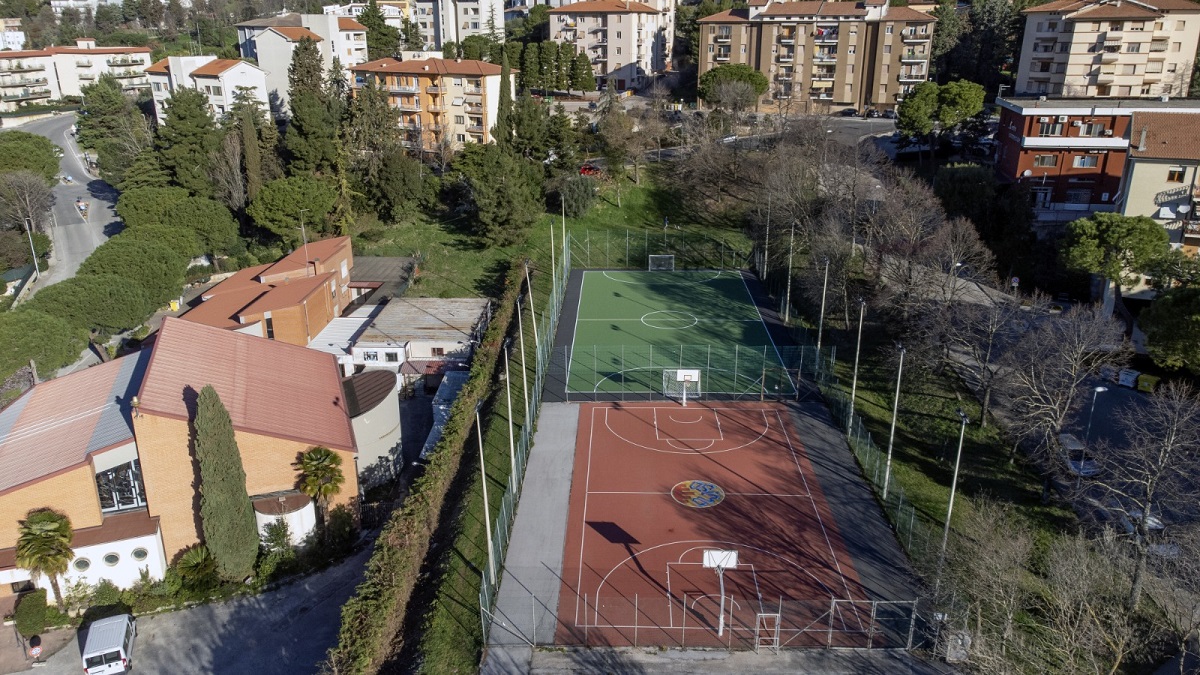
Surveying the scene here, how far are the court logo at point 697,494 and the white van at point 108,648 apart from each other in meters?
15.9

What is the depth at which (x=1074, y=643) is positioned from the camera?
1650 cm

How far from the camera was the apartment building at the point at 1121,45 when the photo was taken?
59.4m

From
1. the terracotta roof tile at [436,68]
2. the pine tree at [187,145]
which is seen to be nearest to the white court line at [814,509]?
the terracotta roof tile at [436,68]

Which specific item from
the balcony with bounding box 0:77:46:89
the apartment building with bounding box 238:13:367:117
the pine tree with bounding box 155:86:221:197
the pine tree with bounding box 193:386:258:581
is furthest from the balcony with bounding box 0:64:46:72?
the pine tree with bounding box 193:386:258:581

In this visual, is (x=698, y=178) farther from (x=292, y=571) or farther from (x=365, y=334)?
(x=292, y=571)

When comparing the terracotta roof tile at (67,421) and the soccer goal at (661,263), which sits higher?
the terracotta roof tile at (67,421)

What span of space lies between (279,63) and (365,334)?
4629cm

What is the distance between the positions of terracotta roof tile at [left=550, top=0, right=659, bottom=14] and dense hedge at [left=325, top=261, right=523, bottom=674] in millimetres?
64432

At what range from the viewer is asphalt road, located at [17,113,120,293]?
55.8m

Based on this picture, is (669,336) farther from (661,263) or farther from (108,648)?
(108,648)

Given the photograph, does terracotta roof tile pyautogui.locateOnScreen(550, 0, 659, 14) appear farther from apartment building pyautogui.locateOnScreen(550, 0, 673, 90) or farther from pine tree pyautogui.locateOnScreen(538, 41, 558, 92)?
pine tree pyautogui.locateOnScreen(538, 41, 558, 92)

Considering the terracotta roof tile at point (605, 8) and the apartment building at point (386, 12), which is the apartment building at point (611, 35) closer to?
the terracotta roof tile at point (605, 8)

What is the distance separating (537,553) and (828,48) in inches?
2573

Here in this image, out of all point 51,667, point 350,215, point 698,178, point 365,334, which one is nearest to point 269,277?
point 365,334
